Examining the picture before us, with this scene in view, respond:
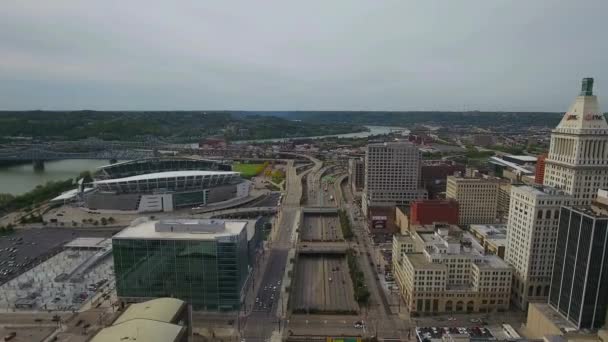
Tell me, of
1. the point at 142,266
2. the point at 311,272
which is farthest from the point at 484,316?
the point at 142,266

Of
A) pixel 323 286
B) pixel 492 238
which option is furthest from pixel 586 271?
pixel 323 286

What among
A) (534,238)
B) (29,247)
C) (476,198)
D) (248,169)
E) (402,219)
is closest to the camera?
(534,238)

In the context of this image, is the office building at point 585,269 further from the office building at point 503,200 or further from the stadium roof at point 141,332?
the office building at point 503,200

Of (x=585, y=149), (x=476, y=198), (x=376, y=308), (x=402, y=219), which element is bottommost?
(x=376, y=308)

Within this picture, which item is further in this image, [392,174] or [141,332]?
[392,174]

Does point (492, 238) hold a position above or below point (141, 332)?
below

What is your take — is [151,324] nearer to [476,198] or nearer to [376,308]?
[376,308]
